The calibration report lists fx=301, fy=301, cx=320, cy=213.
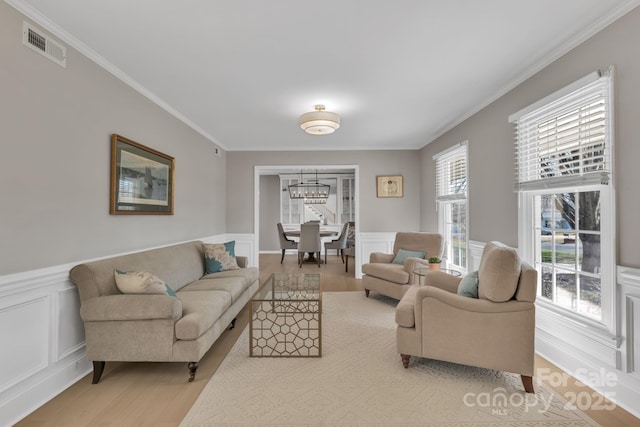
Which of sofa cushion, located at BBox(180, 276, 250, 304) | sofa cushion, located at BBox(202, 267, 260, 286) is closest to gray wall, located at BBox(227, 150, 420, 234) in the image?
sofa cushion, located at BBox(202, 267, 260, 286)

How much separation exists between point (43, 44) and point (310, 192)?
648 centimetres

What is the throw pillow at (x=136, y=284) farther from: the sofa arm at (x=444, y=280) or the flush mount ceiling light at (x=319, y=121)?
the sofa arm at (x=444, y=280)

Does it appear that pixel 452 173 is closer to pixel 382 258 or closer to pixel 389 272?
pixel 382 258

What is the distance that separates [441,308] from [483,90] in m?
2.35

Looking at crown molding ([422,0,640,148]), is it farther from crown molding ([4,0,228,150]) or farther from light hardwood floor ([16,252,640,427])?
crown molding ([4,0,228,150])

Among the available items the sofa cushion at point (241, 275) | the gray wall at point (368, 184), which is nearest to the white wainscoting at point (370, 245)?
the gray wall at point (368, 184)

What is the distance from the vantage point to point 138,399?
2039 mm

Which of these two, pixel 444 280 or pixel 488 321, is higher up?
pixel 444 280

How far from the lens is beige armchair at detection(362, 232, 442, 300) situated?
152 inches

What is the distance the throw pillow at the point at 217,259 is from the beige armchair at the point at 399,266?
1896 millimetres

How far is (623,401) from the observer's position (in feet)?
6.33

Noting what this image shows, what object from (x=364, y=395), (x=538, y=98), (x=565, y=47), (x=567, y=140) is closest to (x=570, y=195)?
(x=567, y=140)

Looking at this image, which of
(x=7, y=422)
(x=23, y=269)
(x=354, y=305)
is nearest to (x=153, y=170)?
(x=23, y=269)

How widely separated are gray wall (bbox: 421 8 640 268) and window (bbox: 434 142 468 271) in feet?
0.81
